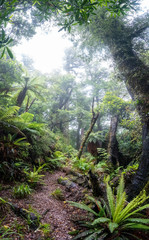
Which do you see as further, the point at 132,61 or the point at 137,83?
the point at 132,61

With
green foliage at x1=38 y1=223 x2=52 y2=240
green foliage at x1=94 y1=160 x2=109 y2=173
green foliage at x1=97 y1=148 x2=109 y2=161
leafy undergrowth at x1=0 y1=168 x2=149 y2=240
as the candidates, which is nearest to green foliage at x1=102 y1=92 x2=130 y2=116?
green foliage at x1=97 y1=148 x2=109 y2=161

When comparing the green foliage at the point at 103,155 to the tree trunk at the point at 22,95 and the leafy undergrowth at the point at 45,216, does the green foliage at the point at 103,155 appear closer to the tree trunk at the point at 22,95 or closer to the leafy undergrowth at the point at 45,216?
the leafy undergrowth at the point at 45,216

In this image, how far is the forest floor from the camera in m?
1.84

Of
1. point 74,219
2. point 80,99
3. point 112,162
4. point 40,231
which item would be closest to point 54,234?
point 40,231

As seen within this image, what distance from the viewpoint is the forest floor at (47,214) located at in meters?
1.84

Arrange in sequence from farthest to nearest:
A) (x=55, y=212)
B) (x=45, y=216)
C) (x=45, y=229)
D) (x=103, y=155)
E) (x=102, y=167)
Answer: (x=103, y=155) → (x=102, y=167) → (x=55, y=212) → (x=45, y=216) → (x=45, y=229)

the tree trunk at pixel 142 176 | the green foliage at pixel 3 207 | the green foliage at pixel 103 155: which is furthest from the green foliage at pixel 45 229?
the green foliage at pixel 103 155

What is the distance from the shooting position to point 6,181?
2.88 meters

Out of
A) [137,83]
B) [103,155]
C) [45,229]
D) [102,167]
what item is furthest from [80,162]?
[137,83]

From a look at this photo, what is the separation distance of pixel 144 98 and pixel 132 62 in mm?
1621

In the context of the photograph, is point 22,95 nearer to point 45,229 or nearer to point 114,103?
point 114,103

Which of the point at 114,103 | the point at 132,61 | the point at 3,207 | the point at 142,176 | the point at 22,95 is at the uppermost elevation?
the point at 132,61

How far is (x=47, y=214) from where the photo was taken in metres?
2.41

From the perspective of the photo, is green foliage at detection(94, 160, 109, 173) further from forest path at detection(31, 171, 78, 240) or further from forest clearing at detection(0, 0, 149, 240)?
forest path at detection(31, 171, 78, 240)
